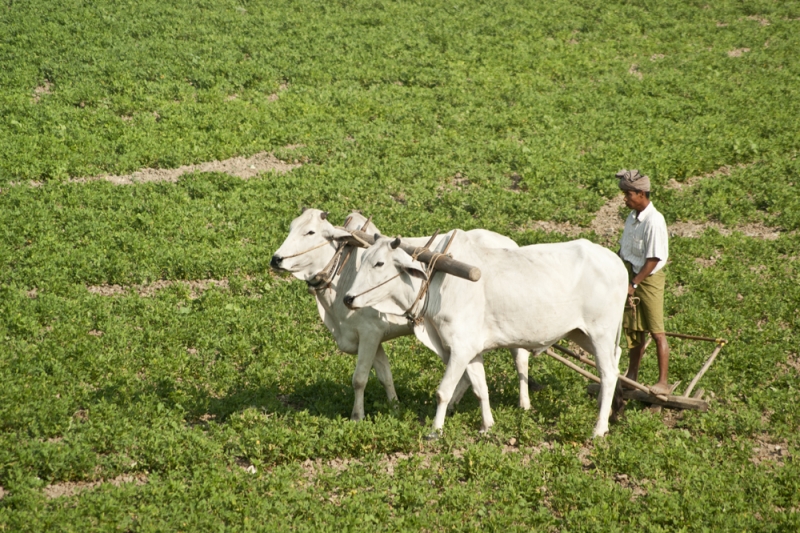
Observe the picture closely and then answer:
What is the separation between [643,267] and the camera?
9414mm

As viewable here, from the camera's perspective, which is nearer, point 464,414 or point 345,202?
point 464,414

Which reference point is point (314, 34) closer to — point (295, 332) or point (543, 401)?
point (295, 332)

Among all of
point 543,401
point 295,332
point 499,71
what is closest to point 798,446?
point 543,401

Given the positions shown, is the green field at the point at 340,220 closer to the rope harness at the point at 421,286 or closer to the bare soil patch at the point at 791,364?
the bare soil patch at the point at 791,364

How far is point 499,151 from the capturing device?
720 inches

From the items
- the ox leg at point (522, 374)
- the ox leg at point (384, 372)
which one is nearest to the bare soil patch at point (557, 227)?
the ox leg at point (522, 374)

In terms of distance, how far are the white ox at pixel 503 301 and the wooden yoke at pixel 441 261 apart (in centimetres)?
16

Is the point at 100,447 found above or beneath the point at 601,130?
beneath

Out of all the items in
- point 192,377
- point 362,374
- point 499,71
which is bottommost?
point 192,377

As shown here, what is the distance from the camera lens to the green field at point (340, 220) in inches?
309

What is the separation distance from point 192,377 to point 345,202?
248 inches

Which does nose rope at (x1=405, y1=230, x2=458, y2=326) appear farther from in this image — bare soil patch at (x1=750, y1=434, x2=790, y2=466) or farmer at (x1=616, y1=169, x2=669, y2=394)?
bare soil patch at (x1=750, y1=434, x2=790, y2=466)

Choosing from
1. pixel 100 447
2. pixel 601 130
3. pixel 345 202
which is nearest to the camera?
pixel 100 447

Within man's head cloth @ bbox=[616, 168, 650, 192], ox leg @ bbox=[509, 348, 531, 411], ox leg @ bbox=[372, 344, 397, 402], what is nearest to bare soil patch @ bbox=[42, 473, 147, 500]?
ox leg @ bbox=[372, 344, 397, 402]
